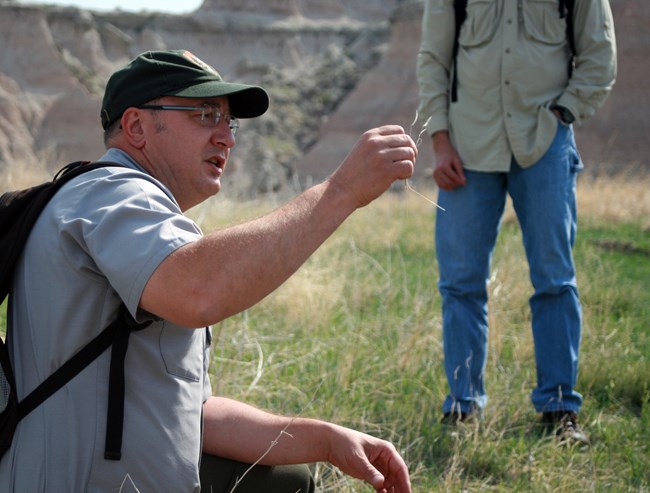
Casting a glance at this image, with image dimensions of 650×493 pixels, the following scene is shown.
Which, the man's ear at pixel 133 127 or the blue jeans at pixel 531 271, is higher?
the man's ear at pixel 133 127

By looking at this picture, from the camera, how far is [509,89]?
3.52m

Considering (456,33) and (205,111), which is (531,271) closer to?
(456,33)

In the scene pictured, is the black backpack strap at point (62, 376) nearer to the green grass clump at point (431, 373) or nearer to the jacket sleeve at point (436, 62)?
the green grass clump at point (431, 373)

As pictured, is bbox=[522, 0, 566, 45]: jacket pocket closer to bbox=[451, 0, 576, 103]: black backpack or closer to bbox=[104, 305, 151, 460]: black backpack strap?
bbox=[451, 0, 576, 103]: black backpack

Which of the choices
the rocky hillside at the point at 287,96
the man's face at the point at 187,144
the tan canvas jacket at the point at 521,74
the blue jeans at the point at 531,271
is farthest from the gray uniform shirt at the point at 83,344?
the rocky hillside at the point at 287,96

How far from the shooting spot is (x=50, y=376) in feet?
5.55

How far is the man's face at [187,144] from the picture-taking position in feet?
6.22

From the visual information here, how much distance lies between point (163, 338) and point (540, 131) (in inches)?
84.9

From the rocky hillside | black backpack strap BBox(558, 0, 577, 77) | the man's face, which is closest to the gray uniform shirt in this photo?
the man's face

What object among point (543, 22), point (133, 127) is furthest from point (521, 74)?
point (133, 127)

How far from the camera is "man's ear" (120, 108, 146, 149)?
6.20ft

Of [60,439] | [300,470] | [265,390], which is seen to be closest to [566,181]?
[265,390]

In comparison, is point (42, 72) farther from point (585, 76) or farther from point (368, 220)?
point (585, 76)

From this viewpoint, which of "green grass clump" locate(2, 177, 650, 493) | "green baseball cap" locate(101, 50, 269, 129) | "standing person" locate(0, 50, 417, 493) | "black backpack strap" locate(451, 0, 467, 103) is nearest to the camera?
"standing person" locate(0, 50, 417, 493)
